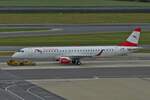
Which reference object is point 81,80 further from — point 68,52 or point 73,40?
point 73,40

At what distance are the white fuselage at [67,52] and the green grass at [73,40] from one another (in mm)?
23076

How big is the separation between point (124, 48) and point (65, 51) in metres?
9.73

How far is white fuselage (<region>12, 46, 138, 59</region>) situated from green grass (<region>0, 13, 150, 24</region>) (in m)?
65.2

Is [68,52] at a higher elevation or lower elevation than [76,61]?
higher

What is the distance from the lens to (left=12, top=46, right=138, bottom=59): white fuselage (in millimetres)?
86688

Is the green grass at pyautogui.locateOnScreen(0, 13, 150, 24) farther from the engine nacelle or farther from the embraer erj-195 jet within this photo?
the engine nacelle

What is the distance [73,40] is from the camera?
11794cm

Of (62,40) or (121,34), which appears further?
(121,34)

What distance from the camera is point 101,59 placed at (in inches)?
3713

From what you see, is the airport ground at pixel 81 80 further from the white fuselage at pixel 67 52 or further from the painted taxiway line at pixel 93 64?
Answer: the white fuselage at pixel 67 52

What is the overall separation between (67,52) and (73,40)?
101 ft

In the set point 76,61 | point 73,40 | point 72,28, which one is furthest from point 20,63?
point 72,28

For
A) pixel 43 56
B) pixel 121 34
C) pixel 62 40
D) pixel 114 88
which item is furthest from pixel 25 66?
pixel 121 34

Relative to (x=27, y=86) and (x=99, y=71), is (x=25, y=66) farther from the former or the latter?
(x=27, y=86)
